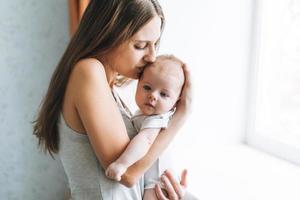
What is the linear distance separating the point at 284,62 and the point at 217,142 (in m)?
0.56

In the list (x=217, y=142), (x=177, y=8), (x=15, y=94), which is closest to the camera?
(x=177, y=8)

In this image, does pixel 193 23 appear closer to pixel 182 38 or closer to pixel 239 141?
pixel 182 38

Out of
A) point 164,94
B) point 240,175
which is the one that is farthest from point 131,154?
point 240,175

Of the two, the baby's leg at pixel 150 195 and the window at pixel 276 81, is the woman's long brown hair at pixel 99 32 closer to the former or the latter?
the baby's leg at pixel 150 195

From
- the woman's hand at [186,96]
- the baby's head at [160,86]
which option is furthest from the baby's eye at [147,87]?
the woman's hand at [186,96]

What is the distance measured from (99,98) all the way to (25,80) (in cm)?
116

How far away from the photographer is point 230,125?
216 cm

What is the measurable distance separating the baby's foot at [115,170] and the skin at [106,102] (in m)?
0.02

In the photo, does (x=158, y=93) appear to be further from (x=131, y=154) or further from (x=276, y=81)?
(x=276, y=81)

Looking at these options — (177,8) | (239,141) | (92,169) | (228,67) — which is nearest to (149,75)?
(92,169)

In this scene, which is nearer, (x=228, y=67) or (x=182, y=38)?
(x=182, y=38)

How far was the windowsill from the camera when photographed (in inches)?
61.7

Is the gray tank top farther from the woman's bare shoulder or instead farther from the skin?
the woman's bare shoulder

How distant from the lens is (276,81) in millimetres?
2033
